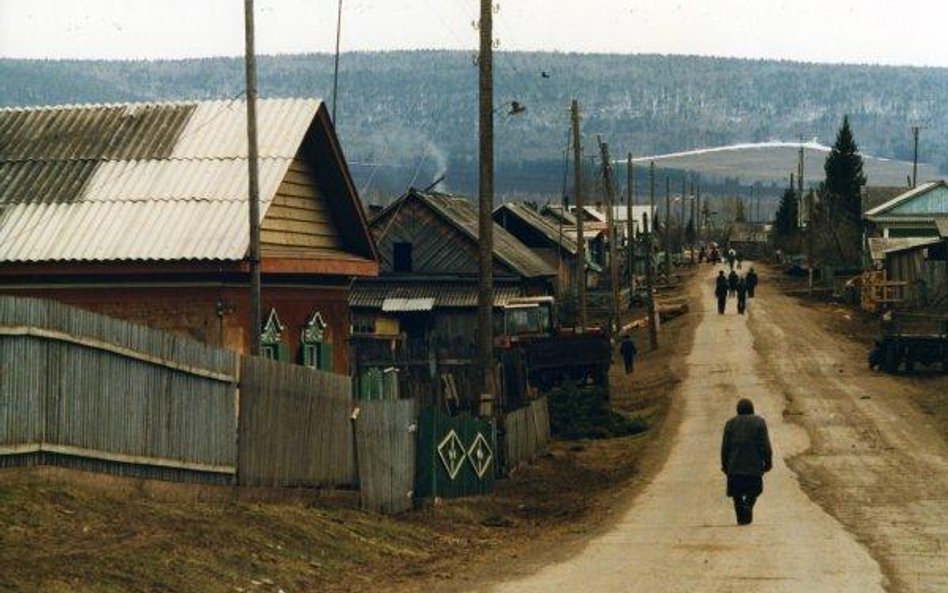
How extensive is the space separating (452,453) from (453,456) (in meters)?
0.09

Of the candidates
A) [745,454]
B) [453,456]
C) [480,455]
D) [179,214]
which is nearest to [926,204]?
[480,455]

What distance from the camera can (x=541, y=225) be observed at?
97250mm

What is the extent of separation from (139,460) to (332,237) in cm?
1521

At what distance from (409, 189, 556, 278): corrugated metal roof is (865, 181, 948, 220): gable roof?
41236 mm

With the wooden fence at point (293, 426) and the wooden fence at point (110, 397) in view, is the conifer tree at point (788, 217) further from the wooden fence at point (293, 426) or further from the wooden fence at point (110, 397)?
the wooden fence at point (110, 397)

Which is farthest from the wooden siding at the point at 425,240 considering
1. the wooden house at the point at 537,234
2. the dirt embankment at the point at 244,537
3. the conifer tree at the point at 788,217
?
the conifer tree at the point at 788,217

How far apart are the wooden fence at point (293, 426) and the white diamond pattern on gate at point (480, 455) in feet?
15.6

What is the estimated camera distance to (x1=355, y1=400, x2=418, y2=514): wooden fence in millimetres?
23547

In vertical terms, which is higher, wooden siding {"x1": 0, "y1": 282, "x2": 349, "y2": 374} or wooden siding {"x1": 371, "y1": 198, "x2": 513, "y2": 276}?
wooden siding {"x1": 371, "y1": 198, "x2": 513, "y2": 276}

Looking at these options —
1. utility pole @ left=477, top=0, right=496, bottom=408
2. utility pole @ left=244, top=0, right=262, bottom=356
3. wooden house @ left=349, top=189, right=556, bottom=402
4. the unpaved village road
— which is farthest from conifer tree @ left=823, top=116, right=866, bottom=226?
utility pole @ left=244, top=0, right=262, bottom=356

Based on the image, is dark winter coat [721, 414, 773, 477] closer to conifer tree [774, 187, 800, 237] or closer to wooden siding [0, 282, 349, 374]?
wooden siding [0, 282, 349, 374]

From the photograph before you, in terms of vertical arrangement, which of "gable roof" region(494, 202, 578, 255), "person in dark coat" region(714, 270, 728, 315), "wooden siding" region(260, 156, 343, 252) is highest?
"gable roof" region(494, 202, 578, 255)

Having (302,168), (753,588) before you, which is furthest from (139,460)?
(302,168)

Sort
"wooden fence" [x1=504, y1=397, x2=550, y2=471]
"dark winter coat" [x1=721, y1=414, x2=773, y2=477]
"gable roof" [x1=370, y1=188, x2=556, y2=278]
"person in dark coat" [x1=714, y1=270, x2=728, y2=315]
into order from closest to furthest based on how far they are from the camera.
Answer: "dark winter coat" [x1=721, y1=414, x2=773, y2=477], "wooden fence" [x1=504, y1=397, x2=550, y2=471], "gable roof" [x1=370, y1=188, x2=556, y2=278], "person in dark coat" [x1=714, y1=270, x2=728, y2=315]
